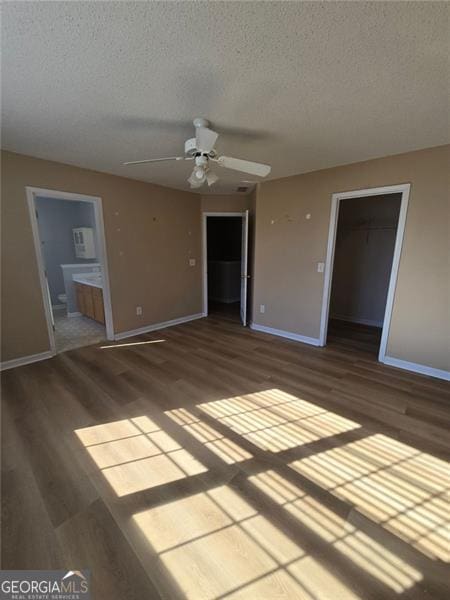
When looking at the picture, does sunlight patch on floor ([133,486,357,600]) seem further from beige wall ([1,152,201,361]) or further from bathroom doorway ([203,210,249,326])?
bathroom doorway ([203,210,249,326])

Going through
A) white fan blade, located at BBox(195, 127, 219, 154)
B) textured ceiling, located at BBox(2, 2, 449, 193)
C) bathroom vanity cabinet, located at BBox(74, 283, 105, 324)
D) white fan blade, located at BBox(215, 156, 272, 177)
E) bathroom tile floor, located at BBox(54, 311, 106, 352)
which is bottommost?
bathroom tile floor, located at BBox(54, 311, 106, 352)

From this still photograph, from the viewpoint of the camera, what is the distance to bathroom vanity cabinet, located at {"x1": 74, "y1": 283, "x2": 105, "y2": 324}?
404cm

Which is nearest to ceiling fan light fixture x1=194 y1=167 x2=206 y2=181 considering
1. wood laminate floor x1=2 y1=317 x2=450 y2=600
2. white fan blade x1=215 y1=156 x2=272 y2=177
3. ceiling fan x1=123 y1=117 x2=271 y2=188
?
ceiling fan x1=123 y1=117 x2=271 y2=188

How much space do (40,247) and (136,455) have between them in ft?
8.97

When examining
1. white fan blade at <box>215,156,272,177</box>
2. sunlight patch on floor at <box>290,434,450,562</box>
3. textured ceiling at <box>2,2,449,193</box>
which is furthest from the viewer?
white fan blade at <box>215,156,272,177</box>

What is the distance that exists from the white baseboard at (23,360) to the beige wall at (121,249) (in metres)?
0.06

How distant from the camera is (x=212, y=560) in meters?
1.12

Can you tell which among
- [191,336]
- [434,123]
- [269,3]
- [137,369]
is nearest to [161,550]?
[137,369]

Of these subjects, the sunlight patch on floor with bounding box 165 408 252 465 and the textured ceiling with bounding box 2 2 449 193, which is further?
the sunlight patch on floor with bounding box 165 408 252 465

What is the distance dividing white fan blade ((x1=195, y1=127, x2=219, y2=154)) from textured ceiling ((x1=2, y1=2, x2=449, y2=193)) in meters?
0.23

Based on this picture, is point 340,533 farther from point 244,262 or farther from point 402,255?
point 244,262

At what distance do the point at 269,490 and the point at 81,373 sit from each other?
7.75ft

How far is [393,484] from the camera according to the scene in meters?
1.50

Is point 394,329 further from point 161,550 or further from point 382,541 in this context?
point 161,550
